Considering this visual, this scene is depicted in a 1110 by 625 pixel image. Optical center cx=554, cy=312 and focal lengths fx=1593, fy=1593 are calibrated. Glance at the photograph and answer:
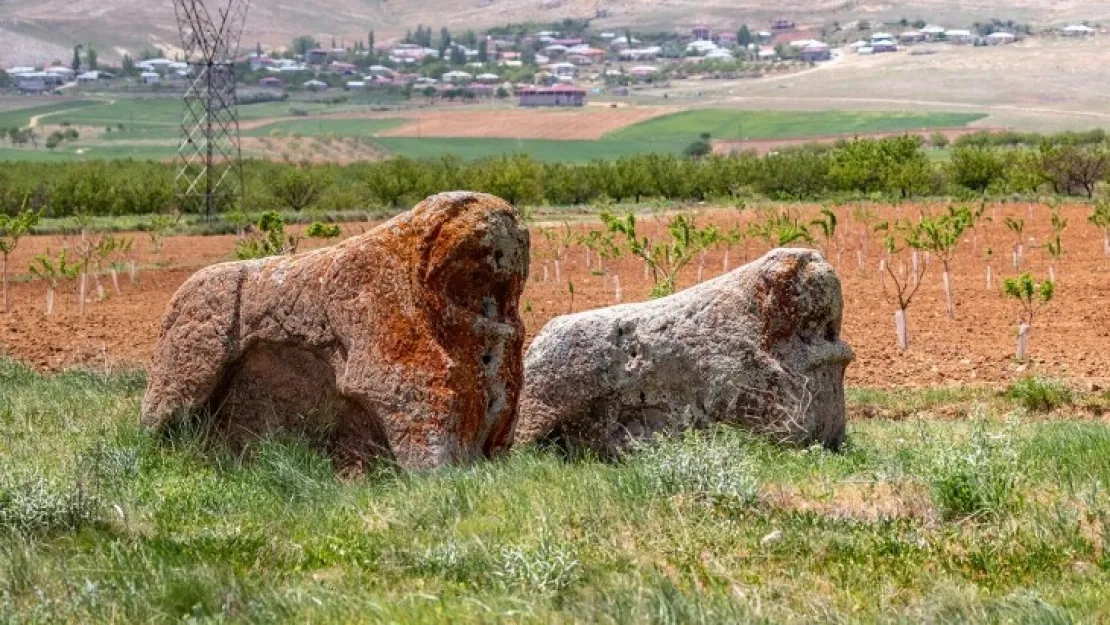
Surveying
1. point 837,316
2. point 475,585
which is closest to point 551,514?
point 475,585

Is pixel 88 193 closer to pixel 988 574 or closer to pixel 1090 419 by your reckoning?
pixel 1090 419

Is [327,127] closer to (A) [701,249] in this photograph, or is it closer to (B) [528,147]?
(B) [528,147]

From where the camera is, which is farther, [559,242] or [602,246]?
[559,242]

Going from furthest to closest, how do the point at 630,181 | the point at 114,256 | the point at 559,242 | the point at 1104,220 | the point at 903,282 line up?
the point at 630,181 → the point at 559,242 → the point at 114,256 → the point at 1104,220 → the point at 903,282

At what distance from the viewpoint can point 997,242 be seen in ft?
129

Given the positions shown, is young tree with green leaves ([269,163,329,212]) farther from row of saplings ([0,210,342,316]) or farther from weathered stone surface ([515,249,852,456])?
weathered stone surface ([515,249,852,456])

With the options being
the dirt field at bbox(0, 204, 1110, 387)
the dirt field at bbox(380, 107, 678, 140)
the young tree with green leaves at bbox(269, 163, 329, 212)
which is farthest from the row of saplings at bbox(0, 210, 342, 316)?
the dirt field at bbox(380, 107, 678, 140)

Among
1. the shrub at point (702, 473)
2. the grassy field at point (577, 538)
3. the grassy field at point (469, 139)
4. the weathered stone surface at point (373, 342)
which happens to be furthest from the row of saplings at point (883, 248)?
the grassy field at point (469, 139)

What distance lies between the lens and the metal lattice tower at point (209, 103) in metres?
46.4

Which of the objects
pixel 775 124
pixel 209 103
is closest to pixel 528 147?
pixel 775 124

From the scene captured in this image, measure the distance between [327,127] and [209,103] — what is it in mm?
116050

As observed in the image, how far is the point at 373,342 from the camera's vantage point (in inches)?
397

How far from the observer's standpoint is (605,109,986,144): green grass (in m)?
148

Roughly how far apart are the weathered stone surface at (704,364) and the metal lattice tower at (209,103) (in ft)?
99.9
